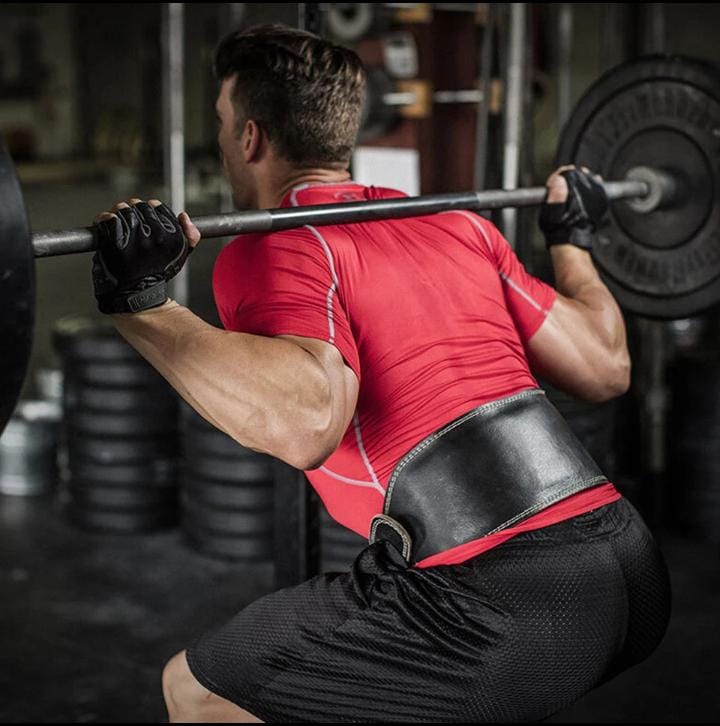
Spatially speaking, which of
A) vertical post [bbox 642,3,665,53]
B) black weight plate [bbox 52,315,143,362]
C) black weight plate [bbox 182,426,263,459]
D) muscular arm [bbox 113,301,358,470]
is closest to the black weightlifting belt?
muscular arm [bbox 113,301,358,470]

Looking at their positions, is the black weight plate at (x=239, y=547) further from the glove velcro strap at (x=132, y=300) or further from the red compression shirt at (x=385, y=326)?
the glove velcro strap at (x=132, y=300)

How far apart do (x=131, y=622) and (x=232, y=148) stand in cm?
169

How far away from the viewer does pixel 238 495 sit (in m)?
3.38

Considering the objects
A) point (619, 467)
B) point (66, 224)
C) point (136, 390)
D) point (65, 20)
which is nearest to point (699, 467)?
point (619, 467)

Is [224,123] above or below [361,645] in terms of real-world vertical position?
above

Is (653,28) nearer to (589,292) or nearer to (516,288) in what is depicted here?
(589,292)

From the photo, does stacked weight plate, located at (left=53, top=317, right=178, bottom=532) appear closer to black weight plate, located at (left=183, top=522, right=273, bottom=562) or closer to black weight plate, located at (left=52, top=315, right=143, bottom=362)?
black weight plate, located at (left=52, top=315, right=143, bottom=362)

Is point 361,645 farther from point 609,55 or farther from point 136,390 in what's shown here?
point 609,55

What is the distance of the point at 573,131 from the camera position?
2.46 m

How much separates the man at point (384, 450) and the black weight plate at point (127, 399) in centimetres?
203

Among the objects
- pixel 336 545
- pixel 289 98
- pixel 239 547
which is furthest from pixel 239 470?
pixel 289 98

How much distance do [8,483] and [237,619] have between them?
2720 mm

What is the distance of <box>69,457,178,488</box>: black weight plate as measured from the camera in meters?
3.59

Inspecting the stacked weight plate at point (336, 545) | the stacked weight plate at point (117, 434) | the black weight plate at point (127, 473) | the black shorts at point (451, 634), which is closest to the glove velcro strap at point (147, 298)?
the black shorts at point (451, 634)
